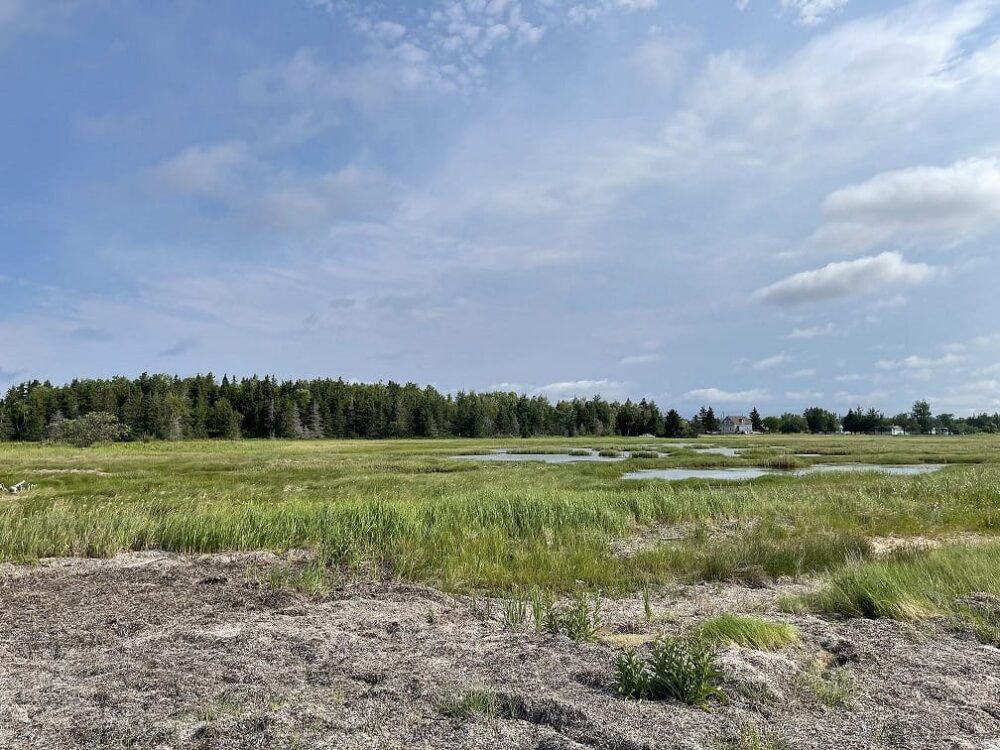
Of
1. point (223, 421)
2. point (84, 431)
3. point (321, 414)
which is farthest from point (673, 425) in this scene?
point (84, 431)

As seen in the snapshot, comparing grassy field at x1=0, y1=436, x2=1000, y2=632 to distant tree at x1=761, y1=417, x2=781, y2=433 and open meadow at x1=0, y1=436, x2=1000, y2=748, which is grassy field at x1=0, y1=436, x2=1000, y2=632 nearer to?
open meadow at x1=0, y1=436, x2=1000, y2=748

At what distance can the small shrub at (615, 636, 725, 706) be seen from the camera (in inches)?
192

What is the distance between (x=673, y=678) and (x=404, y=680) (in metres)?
2.23

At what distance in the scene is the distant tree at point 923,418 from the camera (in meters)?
179

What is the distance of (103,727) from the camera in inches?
178

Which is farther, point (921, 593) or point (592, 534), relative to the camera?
point (592, 534)

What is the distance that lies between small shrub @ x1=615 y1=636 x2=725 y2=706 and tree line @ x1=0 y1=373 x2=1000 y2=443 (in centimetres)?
9530

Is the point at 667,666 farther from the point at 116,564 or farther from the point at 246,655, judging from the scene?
the point at 116,564

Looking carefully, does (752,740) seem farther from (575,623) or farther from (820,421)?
(820,421)

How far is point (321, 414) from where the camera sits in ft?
451

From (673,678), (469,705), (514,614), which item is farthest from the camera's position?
(514,614)

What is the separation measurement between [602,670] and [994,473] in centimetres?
3090

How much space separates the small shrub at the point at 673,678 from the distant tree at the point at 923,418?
21061 cm

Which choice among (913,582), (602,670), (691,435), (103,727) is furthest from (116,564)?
(691,435)
